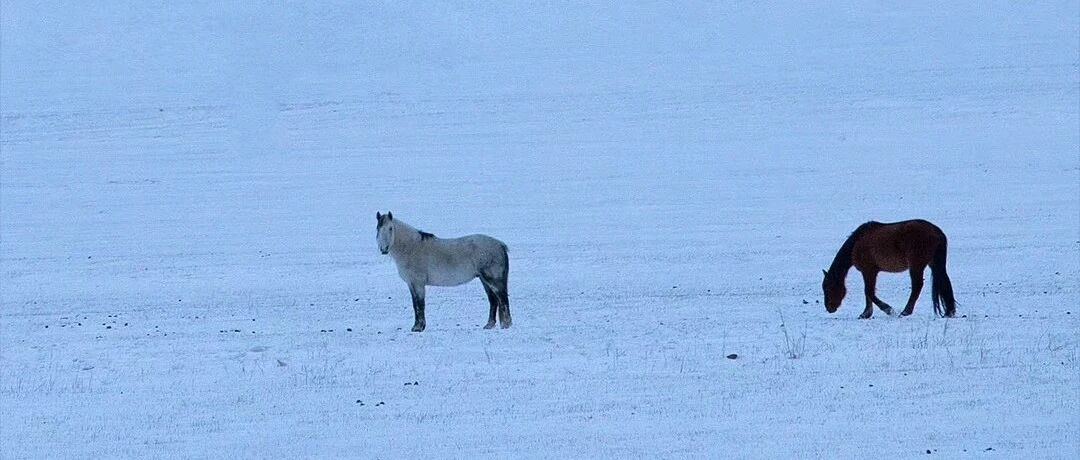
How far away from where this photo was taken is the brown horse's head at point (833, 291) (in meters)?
13.3

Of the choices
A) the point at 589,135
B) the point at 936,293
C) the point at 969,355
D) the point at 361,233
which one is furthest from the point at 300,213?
the point at 969,355

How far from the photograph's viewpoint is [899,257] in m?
12.9

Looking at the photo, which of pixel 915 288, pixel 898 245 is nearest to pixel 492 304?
pixel 898 245

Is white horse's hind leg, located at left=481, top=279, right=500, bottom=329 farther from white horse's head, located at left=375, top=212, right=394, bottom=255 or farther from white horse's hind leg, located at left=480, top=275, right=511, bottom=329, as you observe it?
white horse's head, located at left=375, top=212, right=394, bottom=255

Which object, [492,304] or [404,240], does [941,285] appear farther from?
[404,240]

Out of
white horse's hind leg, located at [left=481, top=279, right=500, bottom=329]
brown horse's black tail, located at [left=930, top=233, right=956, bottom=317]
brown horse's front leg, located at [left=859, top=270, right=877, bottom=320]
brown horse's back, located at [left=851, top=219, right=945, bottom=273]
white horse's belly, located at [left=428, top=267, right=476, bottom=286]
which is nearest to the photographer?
brown horse's black tail, located at [left=930, top=233, right=956, bottom=317]

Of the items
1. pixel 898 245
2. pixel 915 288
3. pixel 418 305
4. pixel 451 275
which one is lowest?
pixel 418 305

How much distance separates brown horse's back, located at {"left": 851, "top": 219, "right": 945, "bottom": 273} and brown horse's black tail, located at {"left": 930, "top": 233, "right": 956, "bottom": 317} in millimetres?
54

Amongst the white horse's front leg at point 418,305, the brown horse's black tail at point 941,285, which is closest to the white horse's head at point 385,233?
the white horse's front leg at point 418,305

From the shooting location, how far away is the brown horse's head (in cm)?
1334

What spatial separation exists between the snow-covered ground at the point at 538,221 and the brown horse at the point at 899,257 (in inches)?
18.5

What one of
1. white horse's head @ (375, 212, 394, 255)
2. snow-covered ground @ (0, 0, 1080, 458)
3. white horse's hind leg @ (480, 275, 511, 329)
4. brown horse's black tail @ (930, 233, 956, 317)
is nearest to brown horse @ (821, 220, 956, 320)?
brown horse's black tail @ (930, 233, 956, 317)

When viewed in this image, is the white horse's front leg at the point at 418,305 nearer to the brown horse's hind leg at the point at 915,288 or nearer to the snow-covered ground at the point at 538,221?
the snow-covered ground at the point at 538,221

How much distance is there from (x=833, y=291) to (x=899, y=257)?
30.5 inches
